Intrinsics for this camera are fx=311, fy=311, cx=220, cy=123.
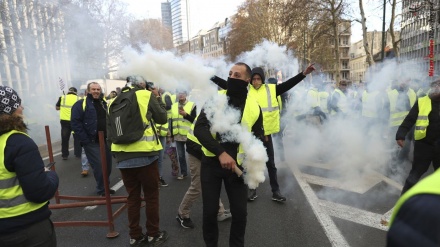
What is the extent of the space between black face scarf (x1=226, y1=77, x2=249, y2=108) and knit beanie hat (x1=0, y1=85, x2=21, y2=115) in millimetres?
1736

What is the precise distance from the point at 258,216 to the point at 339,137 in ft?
19.0

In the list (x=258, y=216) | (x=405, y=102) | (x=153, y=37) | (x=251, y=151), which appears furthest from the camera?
(x=153, y=37)

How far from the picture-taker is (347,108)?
34.0 ft

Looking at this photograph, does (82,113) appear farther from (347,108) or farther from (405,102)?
(347,108)

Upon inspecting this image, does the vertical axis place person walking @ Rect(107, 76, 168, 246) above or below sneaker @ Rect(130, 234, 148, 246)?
above

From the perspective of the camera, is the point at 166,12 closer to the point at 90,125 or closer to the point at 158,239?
the point at 90,125

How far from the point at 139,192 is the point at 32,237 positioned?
1532mm

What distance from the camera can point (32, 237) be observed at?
81.8 inches

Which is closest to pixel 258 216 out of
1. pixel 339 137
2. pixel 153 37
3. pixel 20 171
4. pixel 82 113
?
pixel 20 171

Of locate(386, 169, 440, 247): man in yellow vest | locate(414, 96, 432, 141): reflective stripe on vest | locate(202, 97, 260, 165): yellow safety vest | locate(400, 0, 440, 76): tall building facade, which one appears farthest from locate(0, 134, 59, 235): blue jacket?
locate(400, 0, 440, 76): tall building facade

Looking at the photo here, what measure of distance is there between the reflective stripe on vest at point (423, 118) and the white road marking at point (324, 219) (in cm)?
158

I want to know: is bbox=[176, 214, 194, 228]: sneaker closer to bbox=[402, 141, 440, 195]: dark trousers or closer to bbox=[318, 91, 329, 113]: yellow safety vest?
bbox=[402, 141, 440, 195]: dark trousers

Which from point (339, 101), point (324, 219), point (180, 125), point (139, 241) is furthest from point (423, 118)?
point (339, 101)

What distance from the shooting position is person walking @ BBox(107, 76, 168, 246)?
11.2 ft
